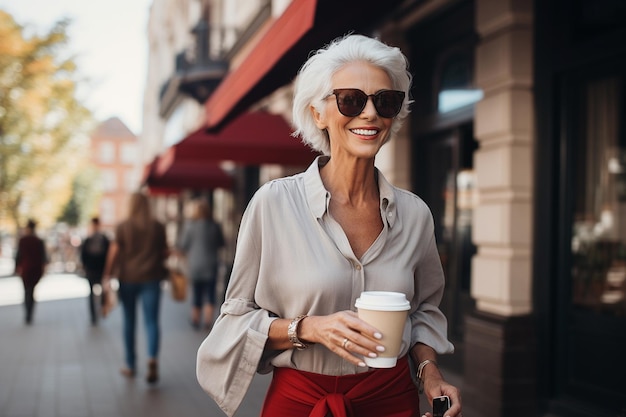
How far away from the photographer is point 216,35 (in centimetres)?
2039

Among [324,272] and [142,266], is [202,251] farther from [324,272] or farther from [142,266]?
[324,272]

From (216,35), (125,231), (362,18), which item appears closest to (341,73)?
(362,18)

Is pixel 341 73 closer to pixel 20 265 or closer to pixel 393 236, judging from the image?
pixel 393 236

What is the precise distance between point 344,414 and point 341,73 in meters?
0.94

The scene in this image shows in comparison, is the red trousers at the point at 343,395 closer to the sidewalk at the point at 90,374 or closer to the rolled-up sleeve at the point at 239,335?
the rolled-up sleeve at the point at 239,335

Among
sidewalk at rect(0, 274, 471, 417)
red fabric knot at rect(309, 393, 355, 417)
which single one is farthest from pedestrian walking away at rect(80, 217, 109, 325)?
red fabric knot at rect(309, 393, 355, 417)

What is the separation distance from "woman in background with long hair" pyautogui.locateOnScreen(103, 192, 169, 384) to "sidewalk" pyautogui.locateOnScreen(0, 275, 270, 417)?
0.50 m

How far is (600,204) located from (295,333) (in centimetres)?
424

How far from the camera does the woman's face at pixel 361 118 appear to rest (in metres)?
2.12

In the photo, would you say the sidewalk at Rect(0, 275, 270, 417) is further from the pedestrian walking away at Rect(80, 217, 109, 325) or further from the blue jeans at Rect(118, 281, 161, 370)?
the pedestrian walking away at Rect(80, 217, 109, 325)

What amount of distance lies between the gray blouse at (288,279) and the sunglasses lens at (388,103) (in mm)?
275

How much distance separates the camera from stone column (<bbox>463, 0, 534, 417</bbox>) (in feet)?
19.3

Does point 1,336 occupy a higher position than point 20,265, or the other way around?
point 20,265

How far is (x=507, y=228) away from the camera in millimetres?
6031
